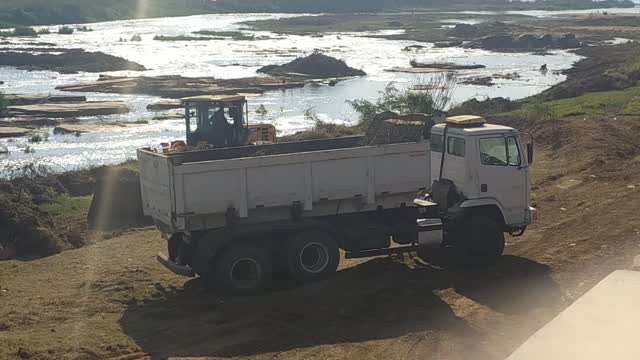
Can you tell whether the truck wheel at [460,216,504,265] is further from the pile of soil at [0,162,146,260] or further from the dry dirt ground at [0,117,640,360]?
the pile of soil at [0,162,146,260]

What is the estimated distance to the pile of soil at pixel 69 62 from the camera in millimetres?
76125

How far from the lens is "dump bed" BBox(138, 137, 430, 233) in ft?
46.8

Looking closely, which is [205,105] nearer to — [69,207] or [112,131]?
[69,207]

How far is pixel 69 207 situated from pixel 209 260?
1126 cm

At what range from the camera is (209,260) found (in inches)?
567

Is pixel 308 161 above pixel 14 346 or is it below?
above

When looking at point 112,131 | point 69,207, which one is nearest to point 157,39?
point 112,131

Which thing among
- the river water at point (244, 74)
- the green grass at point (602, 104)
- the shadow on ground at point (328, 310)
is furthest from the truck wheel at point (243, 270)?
the green grass at point (602, 104)

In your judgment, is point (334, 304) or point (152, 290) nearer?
point (334, 304)


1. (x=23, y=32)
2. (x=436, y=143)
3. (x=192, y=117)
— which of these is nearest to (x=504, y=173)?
(x=436, y=143)

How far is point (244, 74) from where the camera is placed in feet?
233

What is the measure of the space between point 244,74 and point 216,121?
5244 centimetres

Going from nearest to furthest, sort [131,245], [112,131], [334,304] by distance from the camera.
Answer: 1. [334,304]
2. [131,245]
3. [112,131]

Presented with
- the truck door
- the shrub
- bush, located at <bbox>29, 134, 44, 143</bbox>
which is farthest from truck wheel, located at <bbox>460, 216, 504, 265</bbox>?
the shrub
